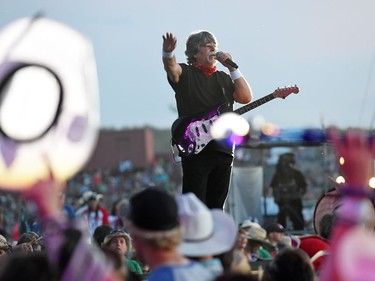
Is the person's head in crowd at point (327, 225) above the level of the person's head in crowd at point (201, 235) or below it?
below

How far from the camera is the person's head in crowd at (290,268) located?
423 centimetres

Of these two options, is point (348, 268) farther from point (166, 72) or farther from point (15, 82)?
point (166, 72)

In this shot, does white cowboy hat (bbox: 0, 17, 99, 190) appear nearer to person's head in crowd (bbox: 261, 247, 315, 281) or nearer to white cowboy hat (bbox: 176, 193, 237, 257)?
white cowboy hat (bbox: 176, 193, 237, 257)

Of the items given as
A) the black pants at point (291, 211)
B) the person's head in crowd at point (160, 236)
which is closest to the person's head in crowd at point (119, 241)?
the person's head in crowd at point (160, 236)

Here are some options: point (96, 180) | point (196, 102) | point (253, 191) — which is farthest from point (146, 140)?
point (196, 102)

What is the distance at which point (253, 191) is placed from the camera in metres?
16.2

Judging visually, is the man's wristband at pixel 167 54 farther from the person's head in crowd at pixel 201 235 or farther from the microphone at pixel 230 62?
the person's head in crowd at pixel 201 235

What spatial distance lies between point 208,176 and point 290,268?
8.09 feet

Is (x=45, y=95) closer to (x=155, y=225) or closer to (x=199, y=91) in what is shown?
(x=155, y=225)

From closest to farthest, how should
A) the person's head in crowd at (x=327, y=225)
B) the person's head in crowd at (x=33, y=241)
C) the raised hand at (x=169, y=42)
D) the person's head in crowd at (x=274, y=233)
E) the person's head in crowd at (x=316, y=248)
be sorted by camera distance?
the person's head in crowd at (x=316, y=248)
the person's head in crowd at (x=327, y=225)
the raised hand at (x=169, y=42)
the person's head in crowd at (x=33, y=241)
the person's head in crowd at (x=274, y=233)

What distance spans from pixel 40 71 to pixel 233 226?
1.10m

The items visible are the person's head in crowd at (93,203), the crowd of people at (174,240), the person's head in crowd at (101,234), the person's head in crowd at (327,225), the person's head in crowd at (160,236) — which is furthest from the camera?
the person's head in crowd at (93,203)

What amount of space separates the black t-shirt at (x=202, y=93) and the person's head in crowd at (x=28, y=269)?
3.30 meters

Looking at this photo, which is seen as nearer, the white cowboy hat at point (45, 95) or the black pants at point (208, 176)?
the white cowboy hat at point (45, 95)
